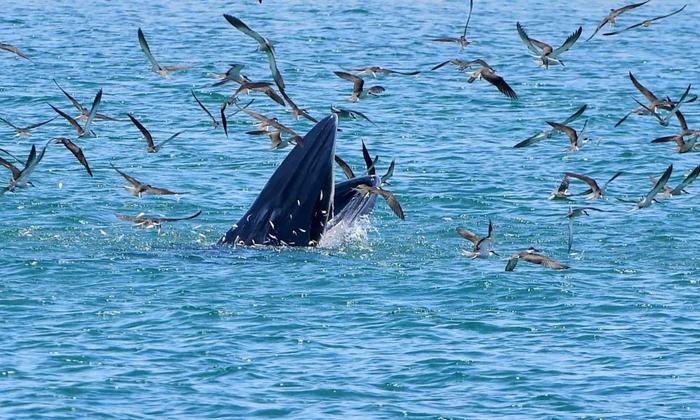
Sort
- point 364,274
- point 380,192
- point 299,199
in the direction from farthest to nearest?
point 299,199 → point 364,274 → point 380,192

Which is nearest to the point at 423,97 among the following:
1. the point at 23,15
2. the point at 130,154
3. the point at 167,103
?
the point at 167,103

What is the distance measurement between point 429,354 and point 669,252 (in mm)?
6934

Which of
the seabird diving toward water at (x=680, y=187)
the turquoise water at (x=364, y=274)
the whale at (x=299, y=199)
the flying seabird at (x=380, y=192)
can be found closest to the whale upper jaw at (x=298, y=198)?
the whale at (x=299, y=199)

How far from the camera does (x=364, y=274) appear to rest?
2388 centimetres

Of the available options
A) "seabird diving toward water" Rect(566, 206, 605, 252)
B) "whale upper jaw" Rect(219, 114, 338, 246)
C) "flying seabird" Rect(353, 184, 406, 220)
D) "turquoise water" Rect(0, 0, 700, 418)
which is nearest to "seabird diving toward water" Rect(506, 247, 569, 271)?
"turquoise water" Rect(0, 0, 700, 418)

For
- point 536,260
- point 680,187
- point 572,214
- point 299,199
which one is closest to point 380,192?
point 299,199

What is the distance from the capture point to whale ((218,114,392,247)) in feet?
78.7

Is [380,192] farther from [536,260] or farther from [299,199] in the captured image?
[536,260]

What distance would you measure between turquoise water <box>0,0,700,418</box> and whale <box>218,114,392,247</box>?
29 cm

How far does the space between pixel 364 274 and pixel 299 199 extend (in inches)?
56.7

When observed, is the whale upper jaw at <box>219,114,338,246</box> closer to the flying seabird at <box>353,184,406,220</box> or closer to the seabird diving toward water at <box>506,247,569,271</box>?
the flying seabird at <box>353,184,406,220</box>

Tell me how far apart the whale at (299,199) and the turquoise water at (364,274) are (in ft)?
0.97

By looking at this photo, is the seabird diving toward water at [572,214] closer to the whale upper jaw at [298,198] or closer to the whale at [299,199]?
the whale at [299,199]

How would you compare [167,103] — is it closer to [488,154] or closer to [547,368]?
[488,154]
